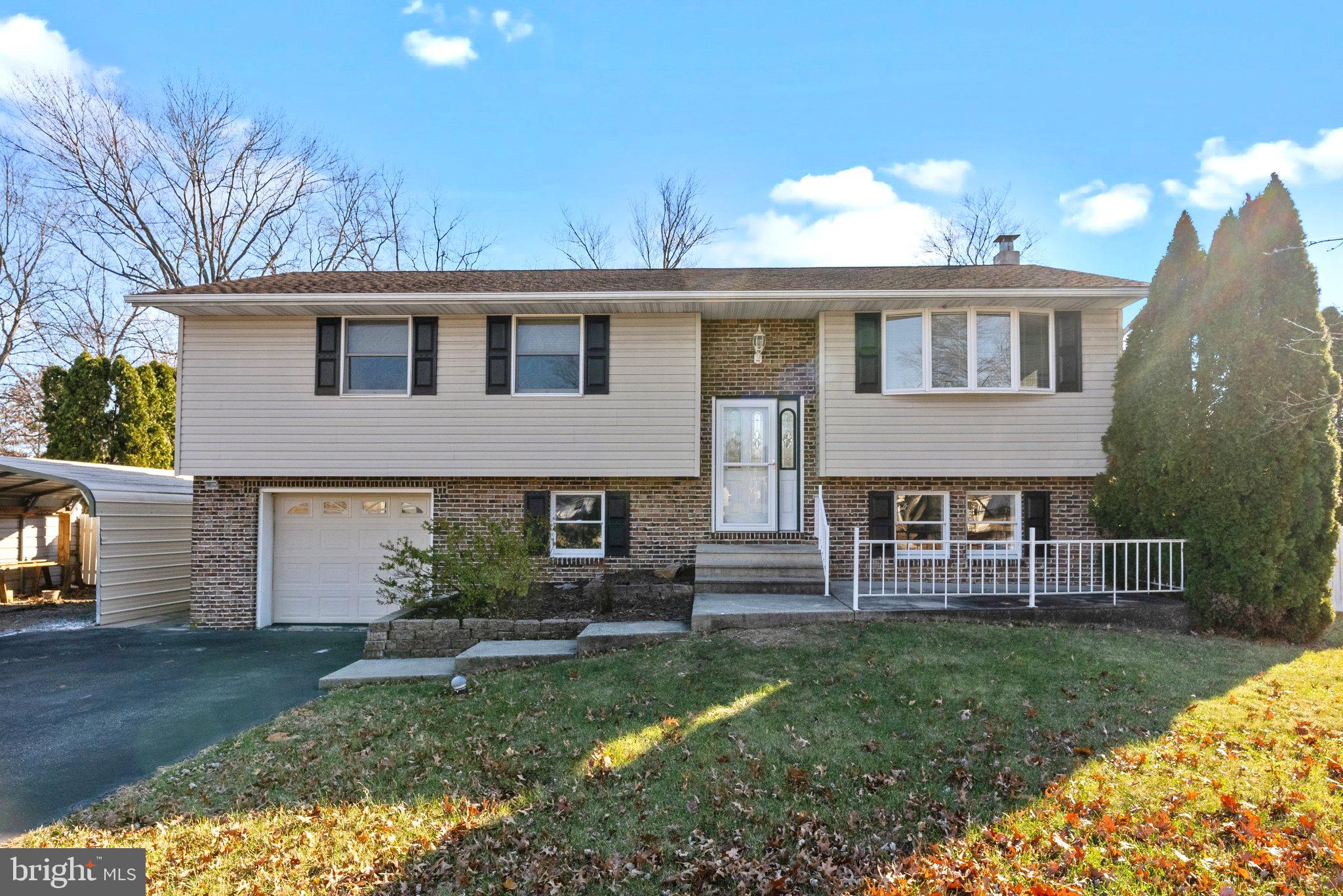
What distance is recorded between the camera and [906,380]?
1020 cm

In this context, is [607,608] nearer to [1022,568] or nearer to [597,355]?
[597,355]

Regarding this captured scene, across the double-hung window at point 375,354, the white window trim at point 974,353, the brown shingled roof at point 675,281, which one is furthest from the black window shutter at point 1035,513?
the double-hung window at point 375,354

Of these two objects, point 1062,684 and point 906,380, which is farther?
point 906,380

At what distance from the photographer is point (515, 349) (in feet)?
34.6

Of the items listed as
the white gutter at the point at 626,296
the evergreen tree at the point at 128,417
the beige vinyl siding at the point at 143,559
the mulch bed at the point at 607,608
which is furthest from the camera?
the evergreen tree at the point at 128,417

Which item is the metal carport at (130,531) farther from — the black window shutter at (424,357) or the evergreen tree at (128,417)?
the black window shutter at (424,357)

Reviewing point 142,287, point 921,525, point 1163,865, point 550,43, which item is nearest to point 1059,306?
point 921,525

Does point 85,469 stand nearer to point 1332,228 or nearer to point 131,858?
point 131,858

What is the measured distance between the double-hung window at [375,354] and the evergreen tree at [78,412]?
942 cm

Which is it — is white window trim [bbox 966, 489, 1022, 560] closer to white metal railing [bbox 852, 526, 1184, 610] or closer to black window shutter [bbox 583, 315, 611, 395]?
white metal railing [bbox 852, 526, 1184, 610]

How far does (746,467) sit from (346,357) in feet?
20.5

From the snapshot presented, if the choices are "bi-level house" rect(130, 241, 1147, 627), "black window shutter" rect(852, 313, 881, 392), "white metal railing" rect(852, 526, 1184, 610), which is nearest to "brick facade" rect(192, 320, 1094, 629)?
"bi-level house" rect(130, 241, 1147, 627)

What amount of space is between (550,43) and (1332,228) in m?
11.8

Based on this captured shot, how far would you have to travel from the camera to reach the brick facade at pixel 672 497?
1041 centimetres
